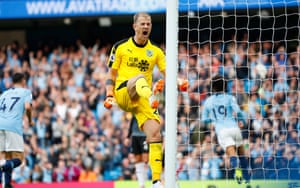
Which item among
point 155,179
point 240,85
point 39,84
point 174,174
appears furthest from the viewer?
point 39,84

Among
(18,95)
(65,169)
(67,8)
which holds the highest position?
(67,8)

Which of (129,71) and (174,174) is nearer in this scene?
(174,174)

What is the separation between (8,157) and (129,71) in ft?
9.31

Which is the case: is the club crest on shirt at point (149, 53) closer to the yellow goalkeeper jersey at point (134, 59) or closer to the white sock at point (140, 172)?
the yellow goalkeeper jersey at point (134, 59)

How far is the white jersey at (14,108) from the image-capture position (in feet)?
38.2

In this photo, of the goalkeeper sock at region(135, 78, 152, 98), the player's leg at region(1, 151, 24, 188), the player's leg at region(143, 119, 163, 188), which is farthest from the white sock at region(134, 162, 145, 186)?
the goalkeeper sock at region(135, 78, 152, 98)

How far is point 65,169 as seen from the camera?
1728cm

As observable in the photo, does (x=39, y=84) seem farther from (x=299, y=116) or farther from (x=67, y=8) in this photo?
(x=299, y=116)

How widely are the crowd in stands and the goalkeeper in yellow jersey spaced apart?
3728 mm

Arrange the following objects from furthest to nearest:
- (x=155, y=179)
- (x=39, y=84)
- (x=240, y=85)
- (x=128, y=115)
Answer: (x=39, y=84), (x=128, y=115), (x=240, y=85), (x=155, y=179)

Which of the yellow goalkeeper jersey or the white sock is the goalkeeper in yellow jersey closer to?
the yellow goalkeeper jersey

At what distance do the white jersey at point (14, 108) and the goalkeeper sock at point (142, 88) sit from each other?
264 centimetres

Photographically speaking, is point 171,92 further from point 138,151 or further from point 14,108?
point 138,151

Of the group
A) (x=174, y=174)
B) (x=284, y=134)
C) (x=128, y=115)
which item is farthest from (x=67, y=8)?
(x=174, y=174)
